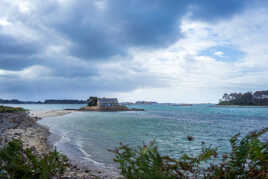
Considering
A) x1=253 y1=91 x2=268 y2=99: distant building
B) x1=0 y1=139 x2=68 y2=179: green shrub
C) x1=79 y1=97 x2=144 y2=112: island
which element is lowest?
x1=79 y1=97 x2=144 y2=112: island

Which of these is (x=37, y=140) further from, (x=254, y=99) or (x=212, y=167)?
(x=254, y=99)

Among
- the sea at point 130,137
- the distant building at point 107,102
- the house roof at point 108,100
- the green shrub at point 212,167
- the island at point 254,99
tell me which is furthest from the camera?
the island at point 254,99

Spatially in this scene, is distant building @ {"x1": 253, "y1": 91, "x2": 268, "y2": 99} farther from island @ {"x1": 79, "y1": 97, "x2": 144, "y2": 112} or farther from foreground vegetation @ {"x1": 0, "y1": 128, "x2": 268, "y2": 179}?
foreground vegetation @ {"x1": 0, "y1": 128, "x2": 268, "y2": 179}

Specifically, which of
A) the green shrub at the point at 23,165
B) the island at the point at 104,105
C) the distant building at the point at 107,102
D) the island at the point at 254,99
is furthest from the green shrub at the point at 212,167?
the island at the point at 254,99

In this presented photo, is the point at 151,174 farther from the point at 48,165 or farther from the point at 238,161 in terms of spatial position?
the point at 48,165

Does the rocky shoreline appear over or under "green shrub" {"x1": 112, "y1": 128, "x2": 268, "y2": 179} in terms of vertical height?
under

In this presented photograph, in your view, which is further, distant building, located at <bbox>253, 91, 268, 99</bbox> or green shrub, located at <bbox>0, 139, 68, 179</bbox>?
distant building, located at <bbox>253, 91, 268, 99</bbox>

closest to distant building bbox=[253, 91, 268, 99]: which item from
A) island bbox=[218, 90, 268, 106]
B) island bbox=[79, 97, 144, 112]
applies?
island bbox=[218, 90, 268, 106]

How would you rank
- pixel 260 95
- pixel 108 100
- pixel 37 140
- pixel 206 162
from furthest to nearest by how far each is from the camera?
pixel 260 95
pixel 108 100
pixel 37 140
pixel 206 162

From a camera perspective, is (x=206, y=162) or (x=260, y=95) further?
(x=260, y=95)

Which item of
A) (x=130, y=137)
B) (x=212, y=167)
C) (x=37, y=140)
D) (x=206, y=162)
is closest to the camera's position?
(x=206, y=162)

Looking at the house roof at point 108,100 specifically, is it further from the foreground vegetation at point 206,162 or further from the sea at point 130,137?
the foreground vegetation at point 206,162

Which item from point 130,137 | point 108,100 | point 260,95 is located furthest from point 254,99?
point 130,137

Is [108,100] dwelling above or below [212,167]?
below
